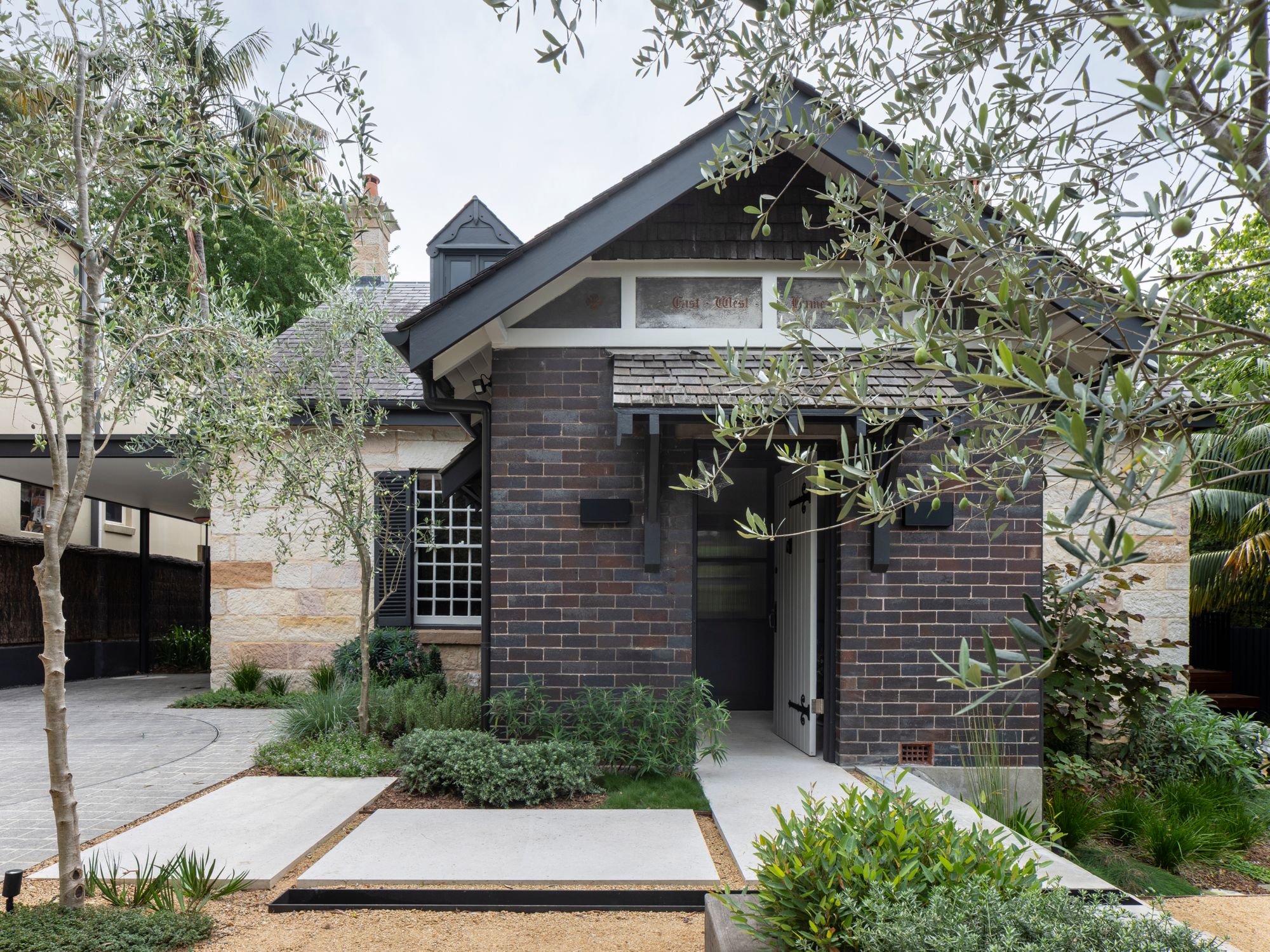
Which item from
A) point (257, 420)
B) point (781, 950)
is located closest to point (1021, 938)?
point (781, 950)

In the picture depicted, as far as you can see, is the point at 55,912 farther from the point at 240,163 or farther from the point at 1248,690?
the point at 1248,690

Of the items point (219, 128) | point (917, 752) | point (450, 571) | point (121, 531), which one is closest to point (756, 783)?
point (917, 752)

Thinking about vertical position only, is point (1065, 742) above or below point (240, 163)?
below

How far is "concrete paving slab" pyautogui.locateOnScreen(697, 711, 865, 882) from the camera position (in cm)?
505

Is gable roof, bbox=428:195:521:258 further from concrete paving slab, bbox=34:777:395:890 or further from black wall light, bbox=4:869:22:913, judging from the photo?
black wall light, bbox=4:869:22:913

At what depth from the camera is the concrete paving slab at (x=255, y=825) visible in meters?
4.66

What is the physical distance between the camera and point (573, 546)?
22.1 feet

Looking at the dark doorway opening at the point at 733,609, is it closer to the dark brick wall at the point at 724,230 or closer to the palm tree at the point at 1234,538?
the dark brick wall at the point at 724,230

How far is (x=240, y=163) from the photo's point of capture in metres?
3.79

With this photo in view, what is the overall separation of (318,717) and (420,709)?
1022 millimetres

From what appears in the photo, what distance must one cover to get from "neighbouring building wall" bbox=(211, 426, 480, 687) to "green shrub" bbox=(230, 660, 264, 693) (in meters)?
0.07

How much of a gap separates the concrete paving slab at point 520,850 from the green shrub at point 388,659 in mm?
4610

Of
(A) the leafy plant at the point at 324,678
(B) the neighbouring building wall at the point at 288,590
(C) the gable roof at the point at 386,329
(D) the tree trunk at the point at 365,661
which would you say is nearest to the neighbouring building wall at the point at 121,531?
(B) the neighbouring building wall at the point at 288,590

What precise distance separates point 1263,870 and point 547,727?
492 centimetres
